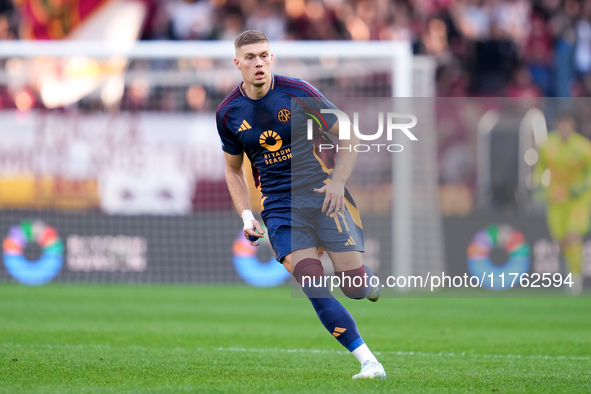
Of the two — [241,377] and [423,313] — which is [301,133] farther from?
[423,313]

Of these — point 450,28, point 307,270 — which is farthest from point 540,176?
point 307,270

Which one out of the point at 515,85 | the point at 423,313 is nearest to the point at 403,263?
the point at 423,313

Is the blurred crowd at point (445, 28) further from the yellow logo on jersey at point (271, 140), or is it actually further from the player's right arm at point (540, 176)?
the yellow logo on jersey at point (271, 140)

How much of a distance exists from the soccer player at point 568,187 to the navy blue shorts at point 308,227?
27.4 feet

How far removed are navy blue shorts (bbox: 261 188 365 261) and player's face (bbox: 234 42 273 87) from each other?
2.56ft

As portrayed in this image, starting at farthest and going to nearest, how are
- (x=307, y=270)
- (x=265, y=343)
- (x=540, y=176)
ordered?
(x=540, y=176)
(x=265, y=343)
(x=307, y=270)

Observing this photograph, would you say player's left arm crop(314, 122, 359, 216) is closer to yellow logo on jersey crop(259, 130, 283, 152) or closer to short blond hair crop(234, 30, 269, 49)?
yellow logo on jersey crop(259, 130, 283, 152)

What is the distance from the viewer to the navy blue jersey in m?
6.06

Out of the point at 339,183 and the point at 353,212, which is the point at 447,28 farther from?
the point at 339,183

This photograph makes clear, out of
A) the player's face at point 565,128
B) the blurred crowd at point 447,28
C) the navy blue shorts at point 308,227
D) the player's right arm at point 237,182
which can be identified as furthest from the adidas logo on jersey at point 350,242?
the blurred crowd at point 447,28

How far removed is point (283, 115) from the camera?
6062 mm

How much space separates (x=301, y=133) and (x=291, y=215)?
560 millimetres

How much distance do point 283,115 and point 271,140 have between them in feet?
0.59

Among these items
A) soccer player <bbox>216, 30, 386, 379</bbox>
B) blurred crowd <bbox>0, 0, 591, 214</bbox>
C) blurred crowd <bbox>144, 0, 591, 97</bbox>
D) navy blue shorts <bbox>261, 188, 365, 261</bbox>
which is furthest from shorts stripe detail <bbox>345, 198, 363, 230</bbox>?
blurred crowd <bbox>144, 0, 591, 97</bbox>
